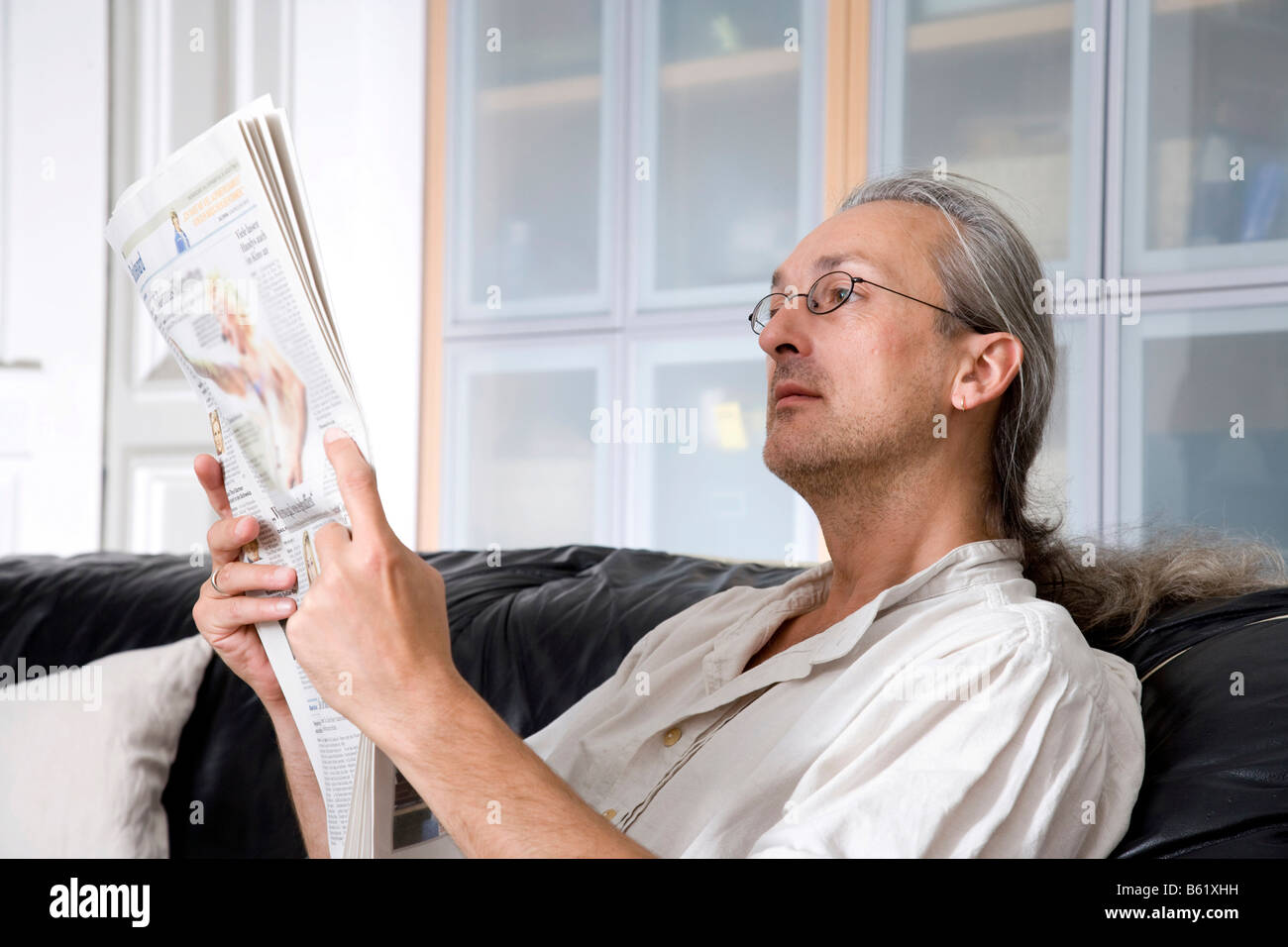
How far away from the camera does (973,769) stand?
2.38 feet

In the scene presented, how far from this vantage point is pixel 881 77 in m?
2.66

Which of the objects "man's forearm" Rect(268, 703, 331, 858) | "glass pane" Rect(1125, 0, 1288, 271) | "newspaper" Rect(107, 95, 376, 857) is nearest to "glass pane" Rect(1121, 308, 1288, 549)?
"glass pane" Rect(1125, 0, 1288, 271)

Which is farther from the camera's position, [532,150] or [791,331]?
[532,150]

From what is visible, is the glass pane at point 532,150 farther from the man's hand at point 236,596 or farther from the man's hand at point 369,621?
the man's hand at point 369,621

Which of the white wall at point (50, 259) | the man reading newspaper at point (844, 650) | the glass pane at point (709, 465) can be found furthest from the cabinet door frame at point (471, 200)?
the man reading newspaper at point (844, 650)

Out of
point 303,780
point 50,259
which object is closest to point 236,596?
point 303,780

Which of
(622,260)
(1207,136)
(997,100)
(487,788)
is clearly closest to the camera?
(487,788)

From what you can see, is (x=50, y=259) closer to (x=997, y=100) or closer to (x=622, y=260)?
(x=622, y=260)

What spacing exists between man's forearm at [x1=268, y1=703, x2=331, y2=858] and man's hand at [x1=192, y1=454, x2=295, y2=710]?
1.5 inches

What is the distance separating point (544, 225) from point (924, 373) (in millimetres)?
2261

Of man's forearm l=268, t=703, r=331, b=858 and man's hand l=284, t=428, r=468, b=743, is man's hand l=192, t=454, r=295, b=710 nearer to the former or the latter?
man's forearm l=268, t=703, r=331, b=858

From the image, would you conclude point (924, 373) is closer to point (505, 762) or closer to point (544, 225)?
point (505, 762)

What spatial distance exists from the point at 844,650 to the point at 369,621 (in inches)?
15.8
